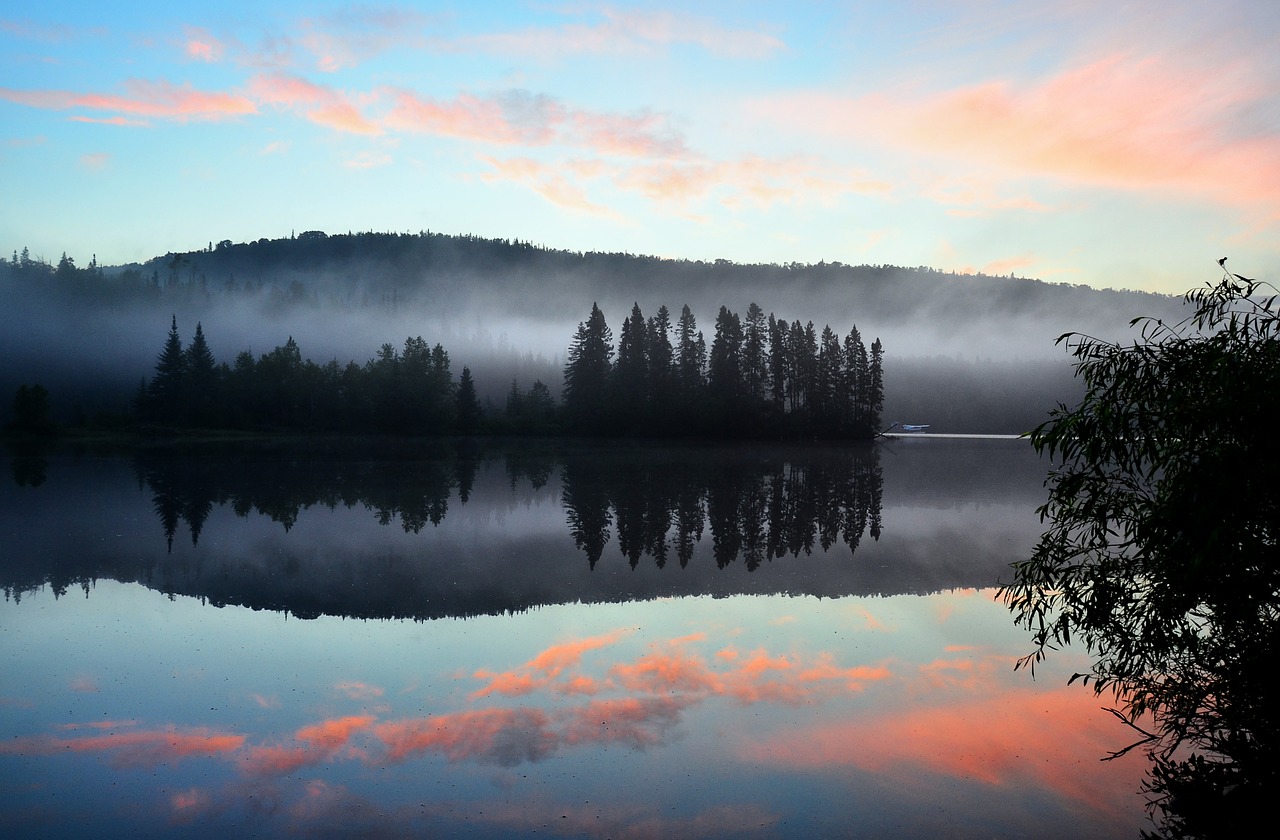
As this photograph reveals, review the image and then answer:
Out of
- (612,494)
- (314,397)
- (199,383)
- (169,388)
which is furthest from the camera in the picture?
(199,383)

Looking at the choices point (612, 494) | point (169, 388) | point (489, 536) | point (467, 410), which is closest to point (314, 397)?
point (169, 388)

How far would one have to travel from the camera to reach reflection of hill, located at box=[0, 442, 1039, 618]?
70.2ft

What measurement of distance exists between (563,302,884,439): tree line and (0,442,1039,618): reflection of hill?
176ft

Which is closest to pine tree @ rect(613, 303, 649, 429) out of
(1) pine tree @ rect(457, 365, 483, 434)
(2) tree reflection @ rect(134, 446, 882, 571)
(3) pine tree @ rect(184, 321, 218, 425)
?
(1) pine tree @ rect(457, 365, 483, 434)

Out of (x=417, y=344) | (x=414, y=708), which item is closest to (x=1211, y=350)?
(x=414, y=708)

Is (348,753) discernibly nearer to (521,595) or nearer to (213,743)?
(213,743)

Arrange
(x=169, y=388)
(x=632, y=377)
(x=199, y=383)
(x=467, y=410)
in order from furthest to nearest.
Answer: (x=199, y=383) < (x=169, y=388) < (x=467, y=410) < (x=632, y=377)

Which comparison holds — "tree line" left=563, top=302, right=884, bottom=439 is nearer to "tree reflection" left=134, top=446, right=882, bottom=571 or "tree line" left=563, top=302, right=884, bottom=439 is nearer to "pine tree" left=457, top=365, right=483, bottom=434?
"pine tree" left=457, top=365, right=483, bottom=434

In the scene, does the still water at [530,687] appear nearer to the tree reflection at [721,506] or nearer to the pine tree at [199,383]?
the tree reflection at [721,506]

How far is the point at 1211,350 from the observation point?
998cm

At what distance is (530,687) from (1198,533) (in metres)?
9.47

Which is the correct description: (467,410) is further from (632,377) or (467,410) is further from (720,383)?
(720,383)

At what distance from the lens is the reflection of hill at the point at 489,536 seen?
21.4m

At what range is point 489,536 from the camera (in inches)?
1153
